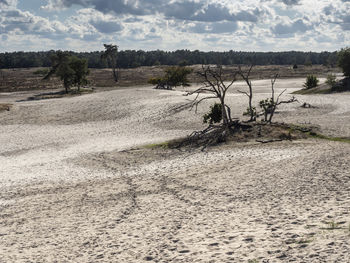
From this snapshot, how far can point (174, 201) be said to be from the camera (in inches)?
672

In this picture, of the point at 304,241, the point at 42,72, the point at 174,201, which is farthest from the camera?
the point at 42,72

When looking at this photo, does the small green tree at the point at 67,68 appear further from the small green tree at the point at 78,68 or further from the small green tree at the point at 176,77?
the small green tree at the point at 176,77

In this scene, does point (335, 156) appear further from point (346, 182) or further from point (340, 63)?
point (340, 63)

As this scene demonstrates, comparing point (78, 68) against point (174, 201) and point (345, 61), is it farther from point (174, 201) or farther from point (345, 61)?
point (174, 201)

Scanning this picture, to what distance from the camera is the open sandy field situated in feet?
38.8

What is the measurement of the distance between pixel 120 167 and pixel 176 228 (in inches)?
449

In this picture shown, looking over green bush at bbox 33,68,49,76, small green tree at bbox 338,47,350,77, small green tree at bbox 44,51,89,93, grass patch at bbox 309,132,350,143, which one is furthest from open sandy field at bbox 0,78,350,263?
green bush at bbox 33,68,49,76

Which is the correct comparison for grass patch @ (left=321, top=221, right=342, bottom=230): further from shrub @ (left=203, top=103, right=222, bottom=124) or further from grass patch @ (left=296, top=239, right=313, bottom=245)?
shrub @ (left=203, top=103, right=222, bottom=124)

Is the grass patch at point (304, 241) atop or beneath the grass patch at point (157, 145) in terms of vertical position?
atop

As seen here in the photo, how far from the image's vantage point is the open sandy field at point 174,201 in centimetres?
1181

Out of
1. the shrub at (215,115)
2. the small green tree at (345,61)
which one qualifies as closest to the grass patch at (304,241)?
the shrub at (215,115)

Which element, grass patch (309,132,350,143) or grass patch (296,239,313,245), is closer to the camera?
grass patch (296,239,313,245)

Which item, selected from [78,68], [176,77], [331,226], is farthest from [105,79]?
[331,226]

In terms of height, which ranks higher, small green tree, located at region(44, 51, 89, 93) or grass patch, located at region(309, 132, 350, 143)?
small green tree, located at region(44, 51, 89, 93)
